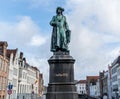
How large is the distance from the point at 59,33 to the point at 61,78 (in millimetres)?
3561

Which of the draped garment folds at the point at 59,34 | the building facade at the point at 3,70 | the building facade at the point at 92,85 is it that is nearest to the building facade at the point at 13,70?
the building facade at the point at 3,70

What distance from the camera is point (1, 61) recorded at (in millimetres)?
51188

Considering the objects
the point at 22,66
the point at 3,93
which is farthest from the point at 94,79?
the point at 3,93

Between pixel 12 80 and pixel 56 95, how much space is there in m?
46.0

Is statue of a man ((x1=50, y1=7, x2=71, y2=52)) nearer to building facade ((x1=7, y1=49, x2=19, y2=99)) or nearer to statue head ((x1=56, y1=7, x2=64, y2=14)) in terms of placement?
statue head ((x1=56, y1=7, x2=64, y2=14))

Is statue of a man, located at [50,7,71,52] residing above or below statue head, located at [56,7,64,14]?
below

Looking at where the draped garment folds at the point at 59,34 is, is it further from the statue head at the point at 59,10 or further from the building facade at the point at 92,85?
the building facade at the point at 92,85

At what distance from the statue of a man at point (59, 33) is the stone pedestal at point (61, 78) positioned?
1.03m

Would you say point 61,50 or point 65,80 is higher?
point 61,50

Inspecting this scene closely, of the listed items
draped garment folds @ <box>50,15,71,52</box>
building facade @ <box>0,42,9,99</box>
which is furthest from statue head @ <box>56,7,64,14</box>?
building facade @ <box>0,42,9,99</box>

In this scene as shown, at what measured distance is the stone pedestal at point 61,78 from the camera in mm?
15617

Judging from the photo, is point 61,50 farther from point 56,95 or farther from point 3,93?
point 3,93

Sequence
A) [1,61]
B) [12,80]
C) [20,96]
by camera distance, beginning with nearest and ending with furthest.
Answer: [1,61] → [12,80] → [20,96]

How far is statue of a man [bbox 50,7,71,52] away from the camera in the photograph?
17.8 meters
